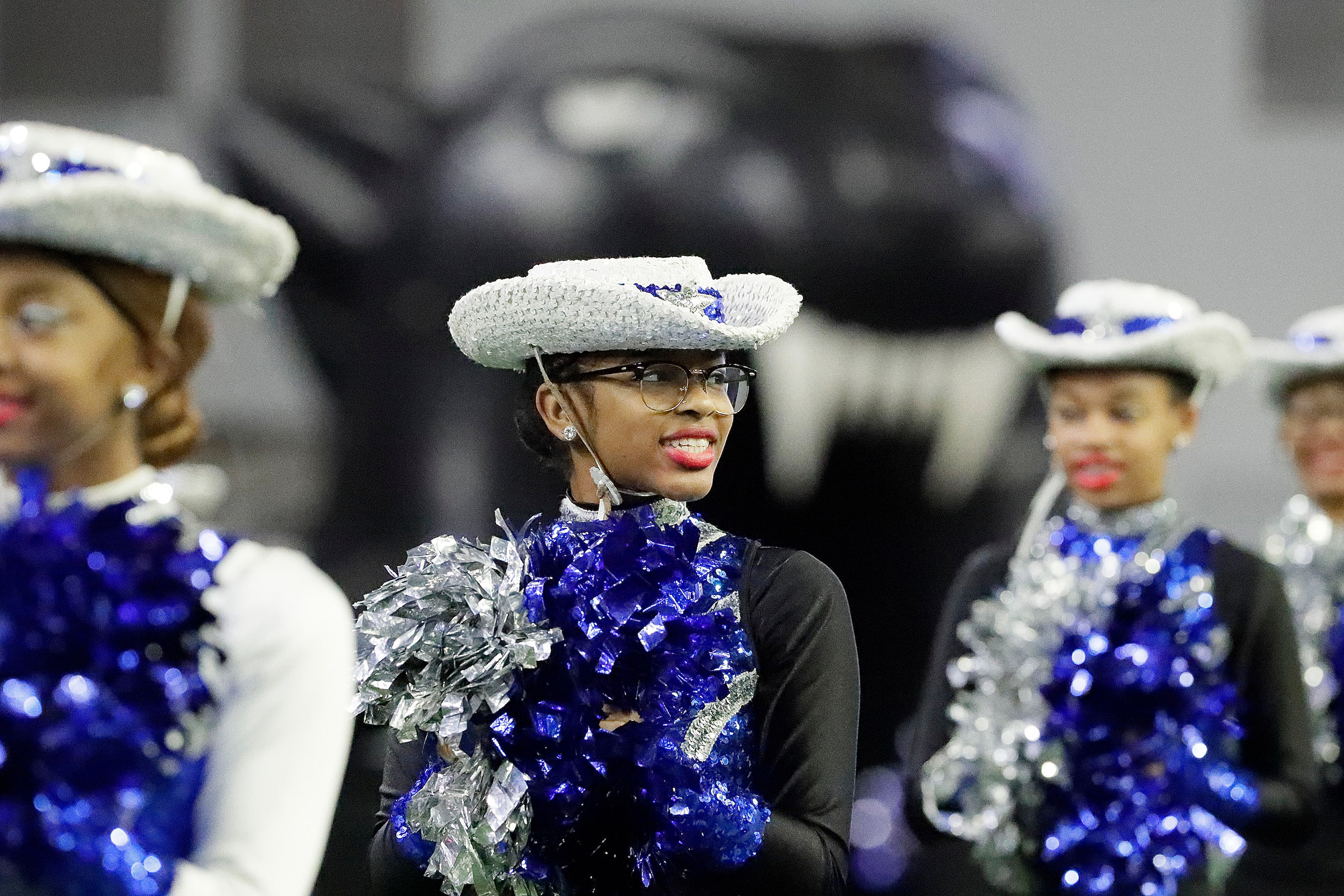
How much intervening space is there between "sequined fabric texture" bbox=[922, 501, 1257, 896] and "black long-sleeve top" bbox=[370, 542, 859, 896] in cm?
85

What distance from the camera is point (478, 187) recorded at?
3855 mm

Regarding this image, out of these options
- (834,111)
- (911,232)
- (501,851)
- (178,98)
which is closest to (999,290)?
(911,232)

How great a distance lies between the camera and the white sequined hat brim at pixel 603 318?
6.39 feet

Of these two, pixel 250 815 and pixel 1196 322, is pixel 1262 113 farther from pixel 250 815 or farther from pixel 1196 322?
pixel 250 815

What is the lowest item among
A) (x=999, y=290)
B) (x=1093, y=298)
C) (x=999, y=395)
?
(x=999, y=395)

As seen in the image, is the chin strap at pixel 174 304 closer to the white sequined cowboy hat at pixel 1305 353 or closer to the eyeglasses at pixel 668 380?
the eyeglasses at pixel 668 380

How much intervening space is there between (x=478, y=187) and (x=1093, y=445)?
1.62 metres

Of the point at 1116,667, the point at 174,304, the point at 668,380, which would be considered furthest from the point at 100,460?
the point at 1116,667

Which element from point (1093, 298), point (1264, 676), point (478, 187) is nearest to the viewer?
point (1264, 676)

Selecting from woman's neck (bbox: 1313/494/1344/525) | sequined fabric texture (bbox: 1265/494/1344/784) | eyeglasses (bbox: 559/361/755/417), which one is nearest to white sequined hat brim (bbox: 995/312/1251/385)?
sequined fabric texture (bbox: 1265/494/1344/784)

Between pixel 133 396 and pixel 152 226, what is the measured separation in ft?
0.55

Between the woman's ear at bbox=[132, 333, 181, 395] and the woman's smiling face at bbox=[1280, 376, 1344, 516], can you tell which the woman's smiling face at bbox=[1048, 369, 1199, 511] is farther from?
the woman's ear at bbox=[132, 333, 181, 395]

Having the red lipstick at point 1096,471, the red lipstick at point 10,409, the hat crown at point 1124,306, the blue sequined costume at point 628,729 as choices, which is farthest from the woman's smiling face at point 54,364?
the hat crown at point 1124,306

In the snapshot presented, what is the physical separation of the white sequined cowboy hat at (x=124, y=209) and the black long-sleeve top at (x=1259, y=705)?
1678 millimetres
